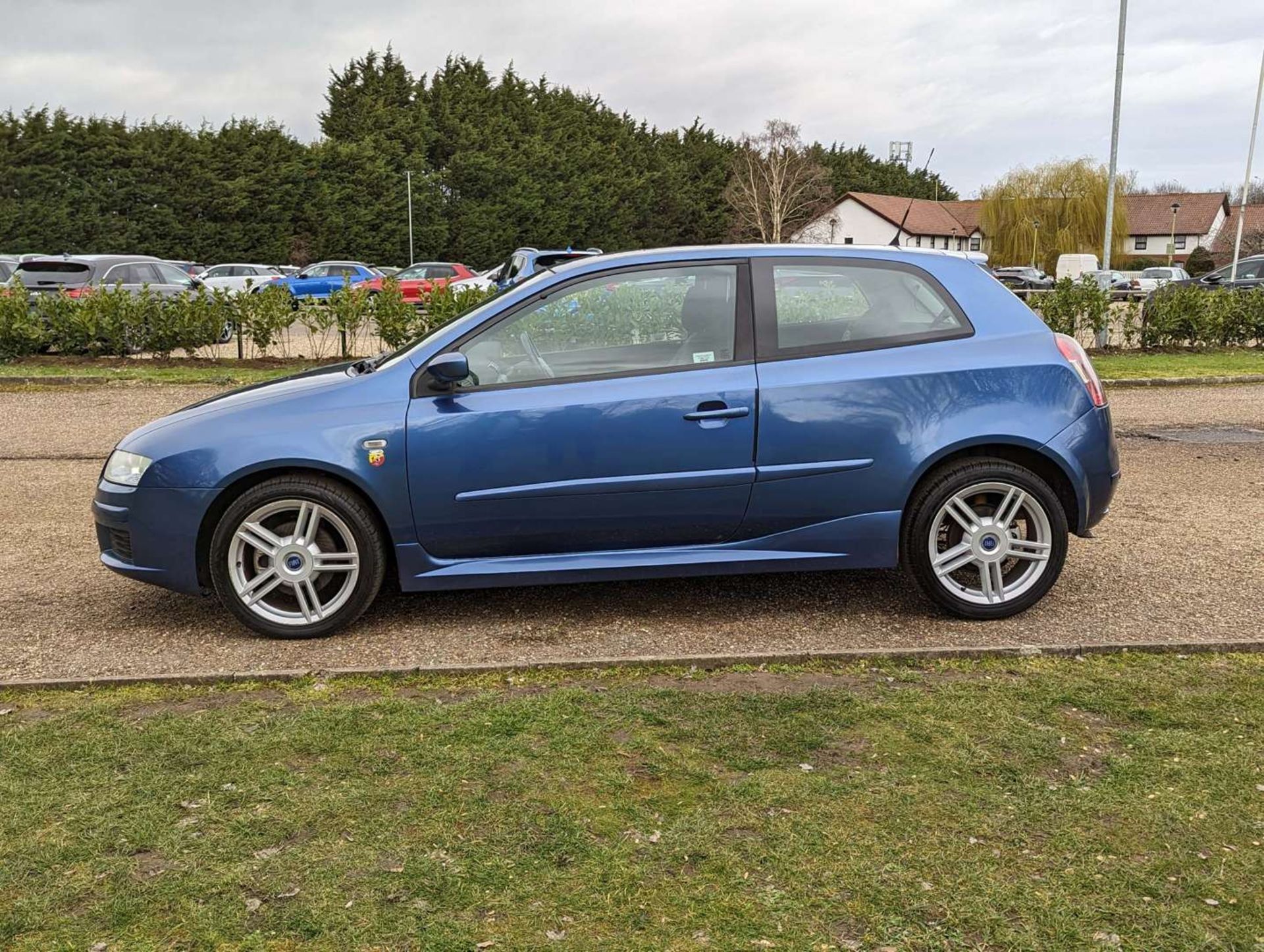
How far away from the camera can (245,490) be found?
4762mm

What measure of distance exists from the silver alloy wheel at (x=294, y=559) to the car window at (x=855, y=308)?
2.15 meters

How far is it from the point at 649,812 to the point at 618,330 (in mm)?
2412

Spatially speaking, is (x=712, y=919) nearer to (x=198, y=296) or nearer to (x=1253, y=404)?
(x=1253, y=404)

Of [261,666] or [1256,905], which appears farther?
[261,666]

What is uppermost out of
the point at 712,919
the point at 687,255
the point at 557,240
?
the point at 557,240

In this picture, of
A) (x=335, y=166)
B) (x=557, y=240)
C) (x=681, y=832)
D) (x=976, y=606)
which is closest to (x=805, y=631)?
(x=976, y=606)

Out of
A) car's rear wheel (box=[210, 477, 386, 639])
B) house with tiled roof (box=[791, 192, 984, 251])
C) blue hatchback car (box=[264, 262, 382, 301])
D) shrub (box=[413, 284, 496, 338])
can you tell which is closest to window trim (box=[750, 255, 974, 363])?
car's rear wheel (box=[210, 477, 386, 639])

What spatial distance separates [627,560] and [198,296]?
41.6ft

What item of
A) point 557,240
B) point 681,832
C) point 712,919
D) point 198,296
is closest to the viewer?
point 712,919

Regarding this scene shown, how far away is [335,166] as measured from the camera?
57250mm

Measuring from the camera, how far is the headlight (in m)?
4.77

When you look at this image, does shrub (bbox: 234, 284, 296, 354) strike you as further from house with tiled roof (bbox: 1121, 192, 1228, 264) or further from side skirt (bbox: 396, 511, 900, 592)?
house with tiled roof (bbox: 1121, 192, 1228, 264)

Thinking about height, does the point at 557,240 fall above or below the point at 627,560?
above

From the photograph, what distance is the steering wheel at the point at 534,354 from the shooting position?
4824 mm
